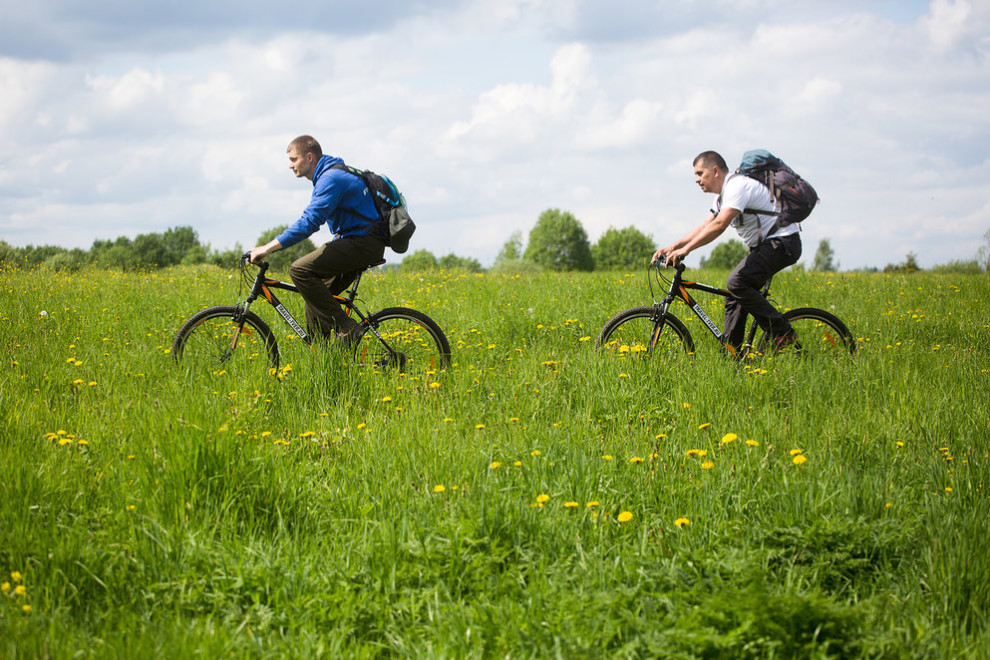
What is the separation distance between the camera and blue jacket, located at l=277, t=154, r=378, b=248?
241 inches

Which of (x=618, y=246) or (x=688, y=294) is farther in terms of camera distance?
(x=618, y=246)

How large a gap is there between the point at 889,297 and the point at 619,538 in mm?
10172

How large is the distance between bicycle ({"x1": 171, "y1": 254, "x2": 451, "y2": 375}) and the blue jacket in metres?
0.43

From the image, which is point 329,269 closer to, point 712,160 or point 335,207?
point 335,207

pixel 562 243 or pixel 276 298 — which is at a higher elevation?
pixel 562 243

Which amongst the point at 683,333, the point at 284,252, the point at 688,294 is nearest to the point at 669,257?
the point at 688,294

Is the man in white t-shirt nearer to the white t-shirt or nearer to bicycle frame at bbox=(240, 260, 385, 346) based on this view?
the white t-shirt

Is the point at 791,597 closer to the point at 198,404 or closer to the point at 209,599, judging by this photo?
the point at 209,599

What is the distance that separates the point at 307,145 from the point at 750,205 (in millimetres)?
4200

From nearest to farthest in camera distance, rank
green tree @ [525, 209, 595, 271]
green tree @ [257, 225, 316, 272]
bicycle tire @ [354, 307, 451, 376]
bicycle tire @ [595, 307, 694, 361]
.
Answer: bicycle tire @ [354, 307, 451, 376]
bicycle tire @ [595, 307, 694, 361]
green tree @ [257, 225, 316, 272]
green tree @ [525, 209, 595, 271]

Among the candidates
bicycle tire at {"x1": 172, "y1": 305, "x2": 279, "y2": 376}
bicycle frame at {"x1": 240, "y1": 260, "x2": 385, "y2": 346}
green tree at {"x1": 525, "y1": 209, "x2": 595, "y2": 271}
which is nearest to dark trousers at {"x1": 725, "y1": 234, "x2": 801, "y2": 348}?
bicycle frame at {"x1": 240, "y1": 260, "x2": 385, "y2": 346}

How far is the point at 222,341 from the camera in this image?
6355 mm

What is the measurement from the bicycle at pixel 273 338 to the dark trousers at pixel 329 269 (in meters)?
0.13

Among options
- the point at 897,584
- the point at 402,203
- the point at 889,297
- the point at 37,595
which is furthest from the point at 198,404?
the point at 889,297
